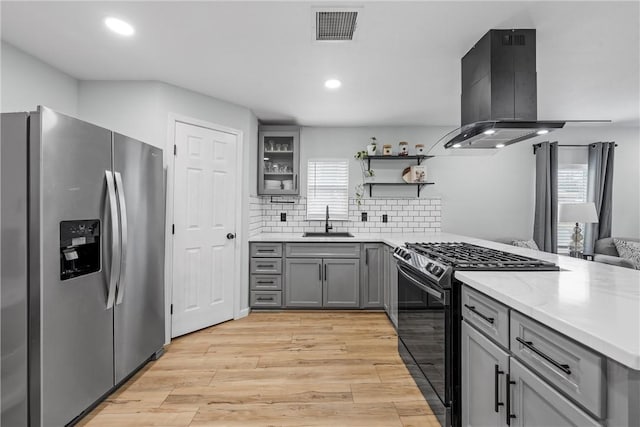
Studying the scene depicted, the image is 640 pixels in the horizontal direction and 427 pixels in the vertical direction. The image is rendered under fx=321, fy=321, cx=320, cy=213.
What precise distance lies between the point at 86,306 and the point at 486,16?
9.81 feet

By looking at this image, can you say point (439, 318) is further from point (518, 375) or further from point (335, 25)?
point (335, 25)

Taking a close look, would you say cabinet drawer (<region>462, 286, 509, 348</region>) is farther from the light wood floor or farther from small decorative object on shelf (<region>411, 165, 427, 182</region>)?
small decorative object on shelf (<region>411, 165, 427, 182</region>)

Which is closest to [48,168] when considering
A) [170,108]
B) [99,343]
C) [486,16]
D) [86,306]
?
[86,306]

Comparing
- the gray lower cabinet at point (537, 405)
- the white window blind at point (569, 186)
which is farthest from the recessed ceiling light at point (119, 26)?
the white window blind at point (569, 186)

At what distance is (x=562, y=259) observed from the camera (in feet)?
7.21

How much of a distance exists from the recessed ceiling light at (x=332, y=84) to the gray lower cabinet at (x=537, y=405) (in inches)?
100

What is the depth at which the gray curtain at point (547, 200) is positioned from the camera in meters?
4.30

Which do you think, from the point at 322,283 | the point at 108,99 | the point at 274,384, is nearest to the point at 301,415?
the point at 274,384

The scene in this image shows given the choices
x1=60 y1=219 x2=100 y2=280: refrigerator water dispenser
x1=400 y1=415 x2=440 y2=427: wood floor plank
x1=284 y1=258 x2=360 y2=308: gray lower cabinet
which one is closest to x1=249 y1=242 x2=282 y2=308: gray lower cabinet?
x1=284 y1=258 x2=360 y2=308: gray lower cabinet

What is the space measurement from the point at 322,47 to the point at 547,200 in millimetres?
3778

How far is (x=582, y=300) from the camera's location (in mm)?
1208

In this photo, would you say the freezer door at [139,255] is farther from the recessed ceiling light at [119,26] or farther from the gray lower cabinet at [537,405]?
the gray lower cabinet at [537,405]

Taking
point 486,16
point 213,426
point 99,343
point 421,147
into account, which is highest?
point 486,16

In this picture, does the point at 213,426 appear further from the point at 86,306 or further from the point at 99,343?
the point at 86,306
